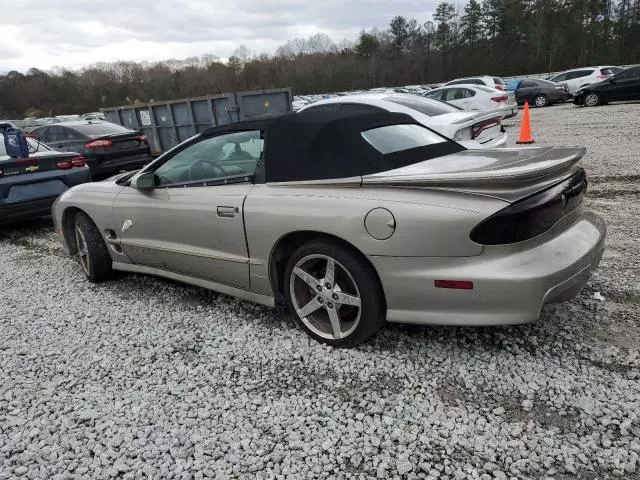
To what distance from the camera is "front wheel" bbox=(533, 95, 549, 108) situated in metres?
22.3

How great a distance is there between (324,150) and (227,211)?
30.7 inches

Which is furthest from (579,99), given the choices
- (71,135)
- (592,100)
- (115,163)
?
(71,135)

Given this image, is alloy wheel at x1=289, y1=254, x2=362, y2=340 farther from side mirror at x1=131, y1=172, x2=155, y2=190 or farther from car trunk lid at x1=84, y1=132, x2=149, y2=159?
car trunk lid at x1=84, y1=132, x2=149, y2=159

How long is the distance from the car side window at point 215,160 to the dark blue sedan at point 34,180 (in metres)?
3.45

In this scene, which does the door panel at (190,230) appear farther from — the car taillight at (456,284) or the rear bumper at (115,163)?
the rear bumper at (115,163)

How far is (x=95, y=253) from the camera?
440cm

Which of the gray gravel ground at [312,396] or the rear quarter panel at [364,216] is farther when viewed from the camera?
the rear quarter panel at [364,216]

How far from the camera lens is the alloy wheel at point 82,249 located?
450cm

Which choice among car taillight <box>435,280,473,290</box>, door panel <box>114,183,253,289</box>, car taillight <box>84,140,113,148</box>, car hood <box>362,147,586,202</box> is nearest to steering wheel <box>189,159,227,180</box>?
door panel <box>114,183,253,289</box>

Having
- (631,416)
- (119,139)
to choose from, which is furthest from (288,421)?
(119,139)

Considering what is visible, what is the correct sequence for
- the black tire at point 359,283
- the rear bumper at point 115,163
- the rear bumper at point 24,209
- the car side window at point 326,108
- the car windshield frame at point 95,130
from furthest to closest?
the car windshield frame at point 95,130
the rear bumper at point 115,163
the rear bumper at point 24,209
the car side window at point 326,108
the black tire at point 359,283

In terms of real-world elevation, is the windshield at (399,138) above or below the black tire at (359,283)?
above

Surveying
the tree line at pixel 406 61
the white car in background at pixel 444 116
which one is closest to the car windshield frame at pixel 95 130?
the white car in background at pixel 444 116

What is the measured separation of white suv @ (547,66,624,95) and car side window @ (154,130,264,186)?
22.8m
